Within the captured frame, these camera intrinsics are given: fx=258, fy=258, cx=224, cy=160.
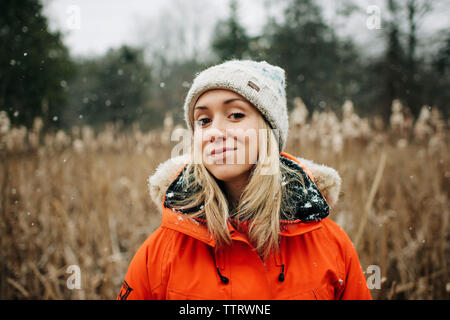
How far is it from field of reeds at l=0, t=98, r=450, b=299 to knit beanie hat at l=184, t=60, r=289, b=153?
56 cm

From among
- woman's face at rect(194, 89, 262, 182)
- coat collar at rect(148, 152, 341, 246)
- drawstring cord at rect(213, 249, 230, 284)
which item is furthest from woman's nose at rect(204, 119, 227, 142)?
drawstring cord at rect(213, 249, 230, 284)

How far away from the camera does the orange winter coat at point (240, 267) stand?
37.2 inches

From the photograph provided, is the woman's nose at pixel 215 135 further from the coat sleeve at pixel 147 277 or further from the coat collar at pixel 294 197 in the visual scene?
the coat sleeve at pixel 147 277

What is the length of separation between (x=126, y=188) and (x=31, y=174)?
3.77 ft

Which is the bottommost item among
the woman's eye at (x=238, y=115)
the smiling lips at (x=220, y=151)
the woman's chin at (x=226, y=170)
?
the woman's chin at (x=226, y=170)

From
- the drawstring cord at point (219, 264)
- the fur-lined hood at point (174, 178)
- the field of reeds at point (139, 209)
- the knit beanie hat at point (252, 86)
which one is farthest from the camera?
the field of reeds at point (139, 209)

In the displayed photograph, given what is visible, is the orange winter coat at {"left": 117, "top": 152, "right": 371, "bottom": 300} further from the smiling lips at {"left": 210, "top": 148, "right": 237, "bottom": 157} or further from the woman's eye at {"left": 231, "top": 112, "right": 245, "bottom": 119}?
the woman's eye at {"left": 231, "top": 112, "right": 245, "bottom": 119}

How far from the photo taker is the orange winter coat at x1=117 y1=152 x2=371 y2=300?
3.10 ft

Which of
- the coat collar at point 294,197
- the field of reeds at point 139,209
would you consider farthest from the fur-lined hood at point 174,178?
the field of reeds at point 139,209

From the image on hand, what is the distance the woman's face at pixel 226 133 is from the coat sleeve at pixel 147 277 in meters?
0.40

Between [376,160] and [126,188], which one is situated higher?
[376,160]

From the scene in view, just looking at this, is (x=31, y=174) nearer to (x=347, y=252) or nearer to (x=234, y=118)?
(x=234, y=118)
